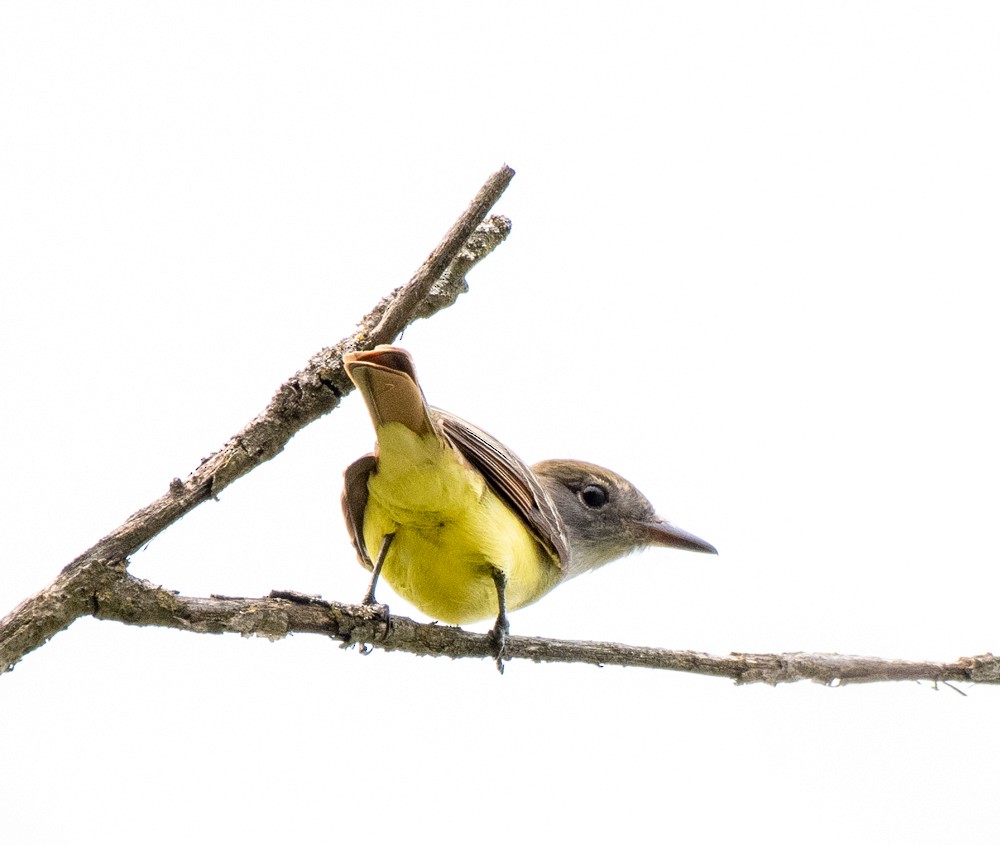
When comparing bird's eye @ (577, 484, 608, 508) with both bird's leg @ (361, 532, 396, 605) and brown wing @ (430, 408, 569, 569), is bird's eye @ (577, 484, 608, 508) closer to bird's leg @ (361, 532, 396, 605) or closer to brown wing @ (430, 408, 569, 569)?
brown wing @ (430, 408, 569, 569)

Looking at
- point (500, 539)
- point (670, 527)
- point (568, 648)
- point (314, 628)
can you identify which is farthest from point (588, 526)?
point (314, 628)

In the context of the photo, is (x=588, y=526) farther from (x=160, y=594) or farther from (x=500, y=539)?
(x=160, y=594)

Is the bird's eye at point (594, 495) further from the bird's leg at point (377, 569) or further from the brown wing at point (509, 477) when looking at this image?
the bird's leg at point (377, 569)

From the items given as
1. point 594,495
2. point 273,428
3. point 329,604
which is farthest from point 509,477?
point 273,428

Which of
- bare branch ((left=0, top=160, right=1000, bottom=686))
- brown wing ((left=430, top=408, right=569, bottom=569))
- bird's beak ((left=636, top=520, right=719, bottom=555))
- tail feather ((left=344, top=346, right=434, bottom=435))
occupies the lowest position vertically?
bare branch ((left=0, top=160, right=1000, bottom=686))

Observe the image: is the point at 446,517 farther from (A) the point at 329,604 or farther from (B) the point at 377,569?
(A) the point at 329,604

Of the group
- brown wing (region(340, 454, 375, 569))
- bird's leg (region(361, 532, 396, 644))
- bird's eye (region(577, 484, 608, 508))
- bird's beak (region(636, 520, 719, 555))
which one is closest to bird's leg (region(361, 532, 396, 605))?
bird's leg (region(361, 532, 396, 644))
